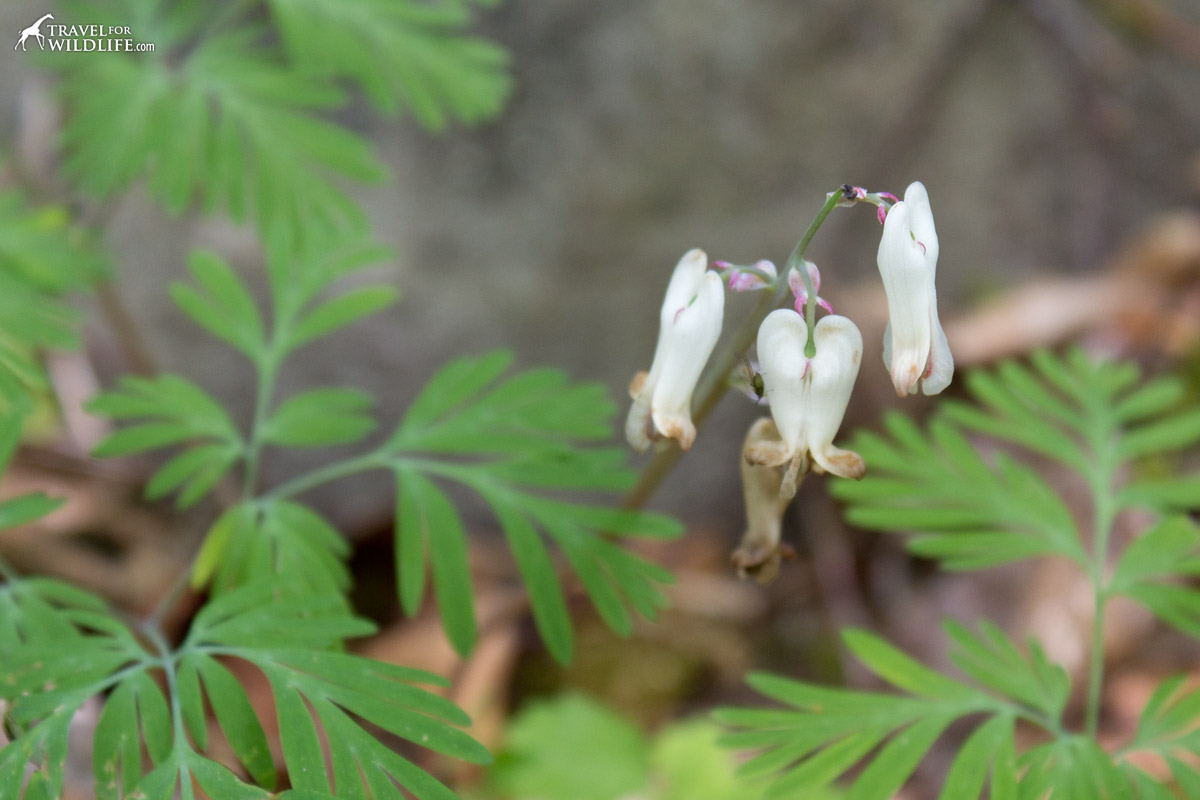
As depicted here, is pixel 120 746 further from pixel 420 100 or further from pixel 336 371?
pixel 336 371

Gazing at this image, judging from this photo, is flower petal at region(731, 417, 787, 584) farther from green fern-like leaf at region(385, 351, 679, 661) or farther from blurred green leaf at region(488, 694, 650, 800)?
blurred green leaf at region(488, 694, 650, 800)

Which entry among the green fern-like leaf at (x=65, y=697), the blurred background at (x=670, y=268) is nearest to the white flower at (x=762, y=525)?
the green fern-like leaf at (x=65, y=697)

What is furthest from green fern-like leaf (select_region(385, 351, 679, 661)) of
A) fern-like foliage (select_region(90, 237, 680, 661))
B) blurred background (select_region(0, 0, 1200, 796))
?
blurred background (select_region(0, 0, 1200, 796))

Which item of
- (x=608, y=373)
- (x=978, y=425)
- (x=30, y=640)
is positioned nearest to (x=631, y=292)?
(x=608, y=373)

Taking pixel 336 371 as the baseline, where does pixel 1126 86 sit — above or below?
above

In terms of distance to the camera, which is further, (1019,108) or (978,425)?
(1019,108)

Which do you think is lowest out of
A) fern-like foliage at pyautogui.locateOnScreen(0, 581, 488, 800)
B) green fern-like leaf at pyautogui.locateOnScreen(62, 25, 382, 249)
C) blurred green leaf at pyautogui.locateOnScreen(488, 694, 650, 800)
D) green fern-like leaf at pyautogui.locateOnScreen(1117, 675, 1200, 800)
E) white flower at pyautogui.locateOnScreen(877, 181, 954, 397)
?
blurred green leaf at pyautogui.locateOnScreen(488, 694, 650, 800)

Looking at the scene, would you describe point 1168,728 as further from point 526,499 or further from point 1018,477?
point 526,499
